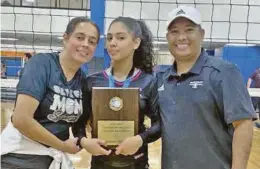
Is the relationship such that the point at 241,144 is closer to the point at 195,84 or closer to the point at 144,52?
the point at 195,84

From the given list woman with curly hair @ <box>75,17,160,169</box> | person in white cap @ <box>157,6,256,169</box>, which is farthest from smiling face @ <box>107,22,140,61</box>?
person in white cap @ <box>157,6,256,169</box>

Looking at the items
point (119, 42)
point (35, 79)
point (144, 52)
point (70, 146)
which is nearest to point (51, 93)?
point (35, 79)

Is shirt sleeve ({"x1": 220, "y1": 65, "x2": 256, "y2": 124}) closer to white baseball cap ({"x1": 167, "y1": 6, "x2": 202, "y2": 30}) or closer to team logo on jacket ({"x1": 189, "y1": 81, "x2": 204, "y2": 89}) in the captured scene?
team logo on jacket ({"x1": 189, "y1": 81, "x2": 204, "y2": 89})

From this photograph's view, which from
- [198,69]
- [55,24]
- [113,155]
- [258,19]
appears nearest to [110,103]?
[113,155]

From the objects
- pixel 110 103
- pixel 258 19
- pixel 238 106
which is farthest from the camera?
pixel 258 19

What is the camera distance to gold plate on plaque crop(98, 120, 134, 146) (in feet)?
4.24

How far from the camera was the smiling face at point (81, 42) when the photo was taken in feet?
4.38

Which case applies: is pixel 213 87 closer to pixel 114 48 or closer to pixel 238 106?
pixel 238 106

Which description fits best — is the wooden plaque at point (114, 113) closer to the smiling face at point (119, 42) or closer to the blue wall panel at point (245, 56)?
the smiling face at point (119, 42)

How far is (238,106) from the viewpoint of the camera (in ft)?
3.89

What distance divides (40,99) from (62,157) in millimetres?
226

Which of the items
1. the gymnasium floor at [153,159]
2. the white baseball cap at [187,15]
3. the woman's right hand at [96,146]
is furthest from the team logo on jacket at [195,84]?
the gymnasium floor at [153,159]

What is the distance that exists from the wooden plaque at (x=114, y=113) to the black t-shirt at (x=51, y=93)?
8 centimetres

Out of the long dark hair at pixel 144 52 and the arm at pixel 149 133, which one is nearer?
the arm at pixel 149 133
